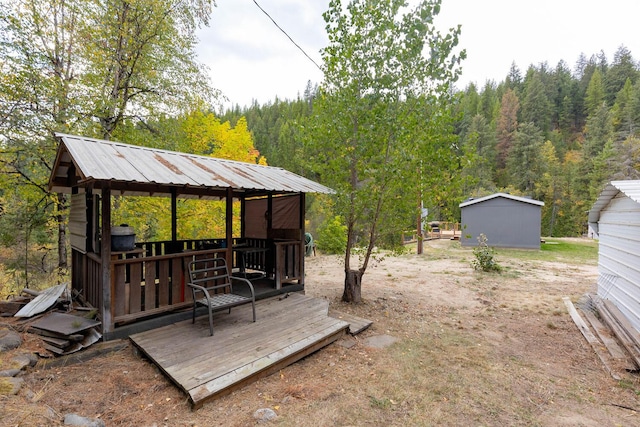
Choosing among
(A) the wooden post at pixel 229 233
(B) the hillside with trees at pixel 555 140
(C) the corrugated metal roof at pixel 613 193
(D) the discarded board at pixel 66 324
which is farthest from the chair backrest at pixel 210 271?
(B) the hillside with trees at pixel 555 140

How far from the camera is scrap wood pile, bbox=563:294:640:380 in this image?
3588mm

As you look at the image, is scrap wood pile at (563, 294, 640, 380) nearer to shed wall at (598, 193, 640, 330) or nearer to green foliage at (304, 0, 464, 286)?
shed wall at (598, 193, 640, 330)

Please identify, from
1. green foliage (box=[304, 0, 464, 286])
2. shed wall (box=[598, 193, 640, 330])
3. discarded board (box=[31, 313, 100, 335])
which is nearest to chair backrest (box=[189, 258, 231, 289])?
discarded board (box=[31, 313, 100, 335])

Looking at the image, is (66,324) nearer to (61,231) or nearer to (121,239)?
(121,239)

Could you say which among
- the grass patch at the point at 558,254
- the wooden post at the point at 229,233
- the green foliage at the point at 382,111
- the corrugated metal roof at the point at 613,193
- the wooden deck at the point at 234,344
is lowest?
the grass patch at the point at 558,254

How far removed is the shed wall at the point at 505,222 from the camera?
15.4m

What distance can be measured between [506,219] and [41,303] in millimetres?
18631

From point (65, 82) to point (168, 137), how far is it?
8.53ft

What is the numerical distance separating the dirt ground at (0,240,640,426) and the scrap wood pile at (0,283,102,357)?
0.83 ft

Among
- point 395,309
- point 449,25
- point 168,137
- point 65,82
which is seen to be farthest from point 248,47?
point 395,309

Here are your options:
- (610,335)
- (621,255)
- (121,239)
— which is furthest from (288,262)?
(621,255)

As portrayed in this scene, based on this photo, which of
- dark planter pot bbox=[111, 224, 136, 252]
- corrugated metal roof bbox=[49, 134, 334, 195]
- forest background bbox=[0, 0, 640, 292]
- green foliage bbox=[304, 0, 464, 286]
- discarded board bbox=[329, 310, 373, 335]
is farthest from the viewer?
forest background bbox=[0, 0, 640, 292]

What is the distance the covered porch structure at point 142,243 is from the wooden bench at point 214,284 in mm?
162

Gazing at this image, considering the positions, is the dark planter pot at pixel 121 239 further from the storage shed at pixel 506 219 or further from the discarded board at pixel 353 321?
the storage shed at pixel 506 219
